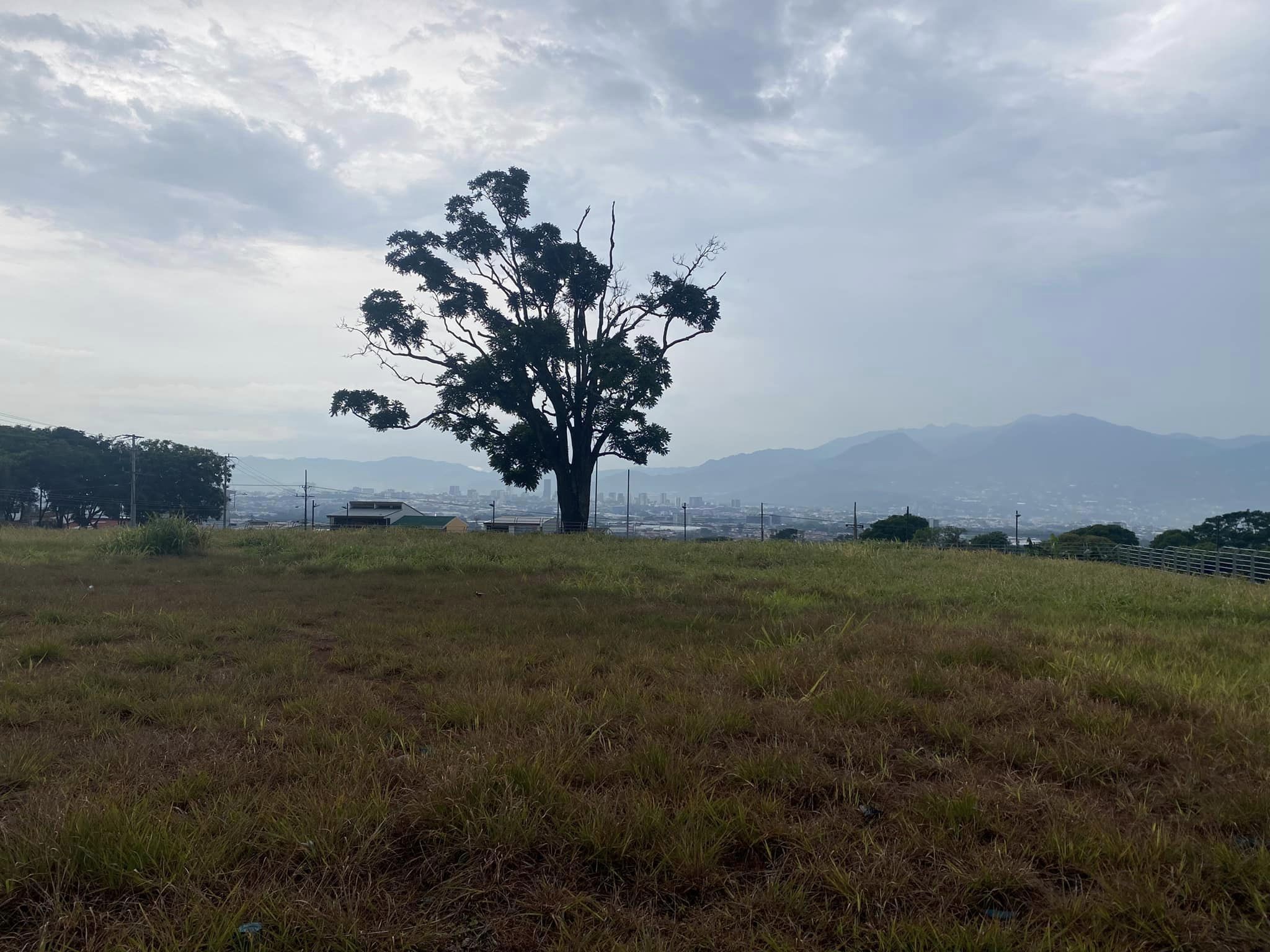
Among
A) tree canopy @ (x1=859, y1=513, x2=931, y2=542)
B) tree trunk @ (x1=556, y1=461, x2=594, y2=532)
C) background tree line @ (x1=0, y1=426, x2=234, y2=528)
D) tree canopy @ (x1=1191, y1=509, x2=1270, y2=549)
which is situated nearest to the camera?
tree trunk @ (x1=556, y1=461, x2=594, y2=532)

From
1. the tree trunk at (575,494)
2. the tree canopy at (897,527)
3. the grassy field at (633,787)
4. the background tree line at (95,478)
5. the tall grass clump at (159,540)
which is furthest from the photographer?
the background tree line at (95,478)

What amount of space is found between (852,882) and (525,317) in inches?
878

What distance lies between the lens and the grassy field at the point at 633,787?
2.00 m

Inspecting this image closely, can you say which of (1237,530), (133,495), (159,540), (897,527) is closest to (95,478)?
(133,495)

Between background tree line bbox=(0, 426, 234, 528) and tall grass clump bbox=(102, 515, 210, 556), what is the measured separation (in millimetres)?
25428

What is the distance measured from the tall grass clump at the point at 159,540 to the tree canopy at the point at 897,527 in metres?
25.0

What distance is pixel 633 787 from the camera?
2.75m

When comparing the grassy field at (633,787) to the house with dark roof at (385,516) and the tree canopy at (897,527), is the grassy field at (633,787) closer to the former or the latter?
the tree canopy at (897,527)

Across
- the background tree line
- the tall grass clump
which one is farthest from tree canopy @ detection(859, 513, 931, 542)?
the background tree line

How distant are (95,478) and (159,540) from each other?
34.0 metres

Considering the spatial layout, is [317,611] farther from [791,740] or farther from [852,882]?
[852,882]

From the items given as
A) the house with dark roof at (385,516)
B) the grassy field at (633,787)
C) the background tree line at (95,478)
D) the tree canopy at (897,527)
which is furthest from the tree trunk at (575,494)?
the background tree line at (95,478)

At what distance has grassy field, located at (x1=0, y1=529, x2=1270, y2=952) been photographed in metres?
2.00

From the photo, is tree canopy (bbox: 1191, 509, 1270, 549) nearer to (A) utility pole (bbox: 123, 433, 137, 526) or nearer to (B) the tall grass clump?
(B) the tall grass clump
